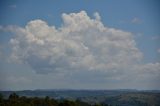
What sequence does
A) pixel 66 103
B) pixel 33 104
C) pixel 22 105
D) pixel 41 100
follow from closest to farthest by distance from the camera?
pixel 66 103
pixel 22 105
pixel 33 104
pixel 41 100

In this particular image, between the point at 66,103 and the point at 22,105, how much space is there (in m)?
18.3

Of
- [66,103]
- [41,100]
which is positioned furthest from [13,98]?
[66,103]

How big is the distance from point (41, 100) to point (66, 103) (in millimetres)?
33267

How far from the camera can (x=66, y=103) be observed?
108375 millimetres

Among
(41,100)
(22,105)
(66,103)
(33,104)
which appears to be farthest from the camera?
(41,100)

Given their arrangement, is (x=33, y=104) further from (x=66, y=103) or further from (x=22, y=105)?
(x=66, y=103)

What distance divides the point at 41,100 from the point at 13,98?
1081cm

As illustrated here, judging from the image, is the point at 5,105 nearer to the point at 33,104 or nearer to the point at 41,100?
the point at 33,104

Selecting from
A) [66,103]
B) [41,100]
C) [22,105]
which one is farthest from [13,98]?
[66,103]

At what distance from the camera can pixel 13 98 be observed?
450 feet

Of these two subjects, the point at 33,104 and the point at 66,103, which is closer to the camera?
the point at 66,103

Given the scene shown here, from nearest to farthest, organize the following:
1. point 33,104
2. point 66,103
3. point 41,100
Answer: point 66,103 < point 33,104 < point 41,100

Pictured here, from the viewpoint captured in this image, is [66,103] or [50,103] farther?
[50,103]

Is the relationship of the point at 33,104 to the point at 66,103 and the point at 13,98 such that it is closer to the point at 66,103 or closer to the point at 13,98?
the point at 13,98
